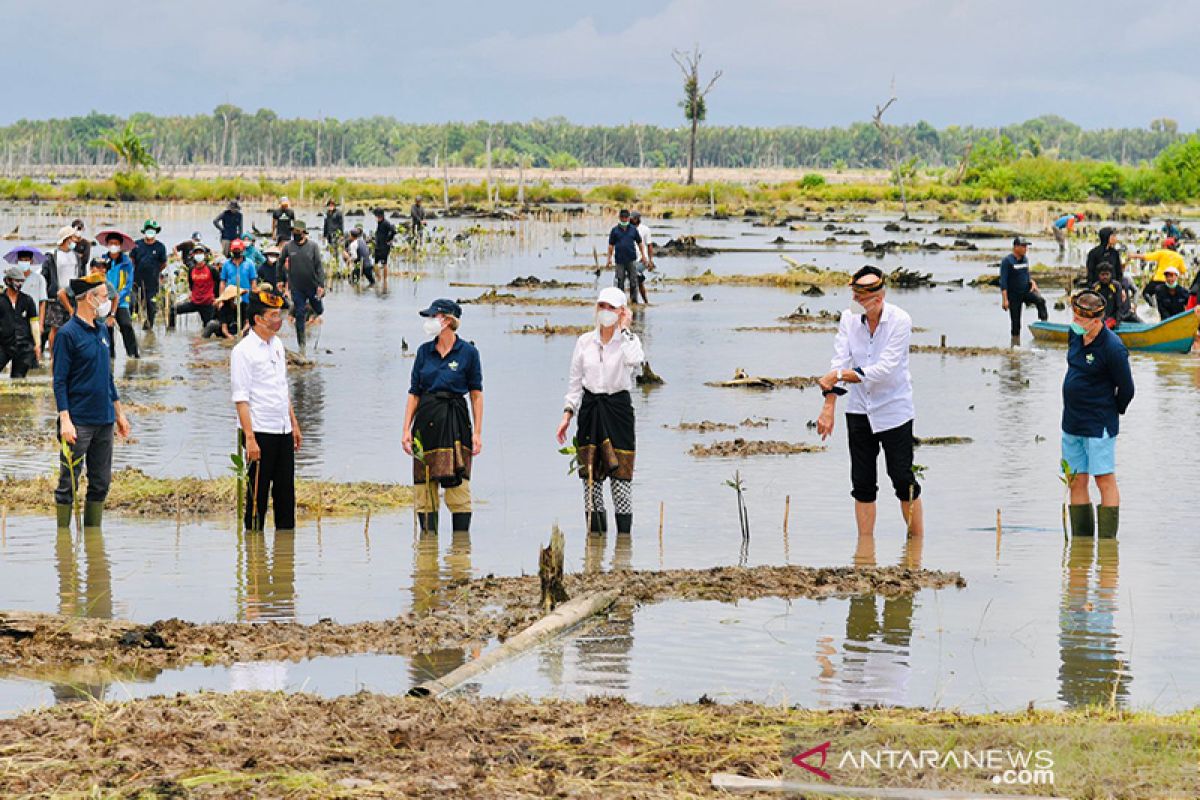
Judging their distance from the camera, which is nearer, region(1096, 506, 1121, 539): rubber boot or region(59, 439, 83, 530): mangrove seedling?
region(59, 439, 83, 530): mangrove seedling

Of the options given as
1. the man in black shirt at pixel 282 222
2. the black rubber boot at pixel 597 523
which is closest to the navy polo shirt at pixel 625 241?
the man in black shirt at pixel 282 222

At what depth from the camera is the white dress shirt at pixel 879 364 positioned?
10875mm

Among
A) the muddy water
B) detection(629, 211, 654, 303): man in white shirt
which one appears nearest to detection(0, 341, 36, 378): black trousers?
the muddy water

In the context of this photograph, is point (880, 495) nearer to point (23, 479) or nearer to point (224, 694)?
point (23, 479)

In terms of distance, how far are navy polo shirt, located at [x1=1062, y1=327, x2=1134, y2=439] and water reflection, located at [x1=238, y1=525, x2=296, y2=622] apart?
4924 mm

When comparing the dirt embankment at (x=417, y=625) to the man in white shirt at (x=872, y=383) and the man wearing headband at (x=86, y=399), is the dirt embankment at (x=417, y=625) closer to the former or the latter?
the man in white shirt at (x=872, y=383)

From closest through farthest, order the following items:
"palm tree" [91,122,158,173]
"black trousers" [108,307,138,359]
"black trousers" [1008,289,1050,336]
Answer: "black trousers" [108,307,138,359] → "black trousers" [1008,289,1050,336] → "palm tree" [91,122,158,173]

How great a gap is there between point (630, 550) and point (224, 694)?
4.94 meters

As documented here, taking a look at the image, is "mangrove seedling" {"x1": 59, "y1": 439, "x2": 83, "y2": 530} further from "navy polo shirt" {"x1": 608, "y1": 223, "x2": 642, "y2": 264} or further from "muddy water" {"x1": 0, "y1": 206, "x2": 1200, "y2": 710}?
"navy polo shirt" {"x1": 608, "y1": 223, "x2": 642, "y2": 264}

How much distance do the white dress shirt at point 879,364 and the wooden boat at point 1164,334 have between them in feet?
47.6

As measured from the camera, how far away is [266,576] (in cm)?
1075

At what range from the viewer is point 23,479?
1405 centimetres

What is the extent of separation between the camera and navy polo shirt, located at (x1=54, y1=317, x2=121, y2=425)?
456 inches

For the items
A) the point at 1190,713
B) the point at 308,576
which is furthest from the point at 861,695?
the point at 308,576
